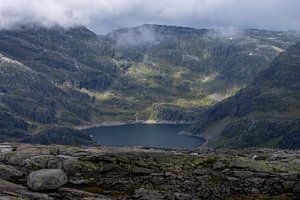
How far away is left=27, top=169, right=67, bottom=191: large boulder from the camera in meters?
49.9

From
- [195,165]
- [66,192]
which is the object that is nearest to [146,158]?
[195,165]

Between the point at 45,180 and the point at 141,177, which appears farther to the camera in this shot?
the point at 141,177

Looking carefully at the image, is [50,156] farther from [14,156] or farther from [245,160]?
[245,160]

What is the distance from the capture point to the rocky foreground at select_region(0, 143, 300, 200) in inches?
1984

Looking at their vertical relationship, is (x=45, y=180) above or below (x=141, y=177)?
above

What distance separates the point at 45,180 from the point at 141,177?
38.2ft

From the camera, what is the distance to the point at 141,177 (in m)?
56.9

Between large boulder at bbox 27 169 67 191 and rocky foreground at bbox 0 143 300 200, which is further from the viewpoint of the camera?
rocky foreground at bbox 0 143 300 200

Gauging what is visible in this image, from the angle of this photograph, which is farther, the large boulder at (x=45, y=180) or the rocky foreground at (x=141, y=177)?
the rocky foreground at (x=141, y=177)

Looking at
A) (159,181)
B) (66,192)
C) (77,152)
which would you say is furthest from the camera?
(77,152)

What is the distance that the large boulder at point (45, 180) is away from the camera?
49.9 m

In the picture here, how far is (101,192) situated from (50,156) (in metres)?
13.5

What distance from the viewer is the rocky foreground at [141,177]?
50406 mm

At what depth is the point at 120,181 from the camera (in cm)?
5575
